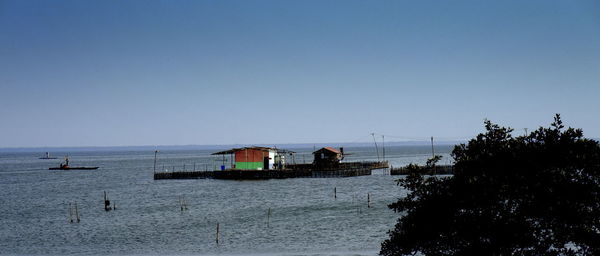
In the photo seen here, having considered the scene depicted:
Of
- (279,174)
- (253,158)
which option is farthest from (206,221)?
(253,158)

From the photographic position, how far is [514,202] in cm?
1712

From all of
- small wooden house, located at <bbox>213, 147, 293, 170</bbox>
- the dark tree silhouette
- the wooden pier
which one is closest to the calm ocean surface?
the wooden pier

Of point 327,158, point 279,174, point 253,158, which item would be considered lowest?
point 279,174

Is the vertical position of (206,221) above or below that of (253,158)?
below

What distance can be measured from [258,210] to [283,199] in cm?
974

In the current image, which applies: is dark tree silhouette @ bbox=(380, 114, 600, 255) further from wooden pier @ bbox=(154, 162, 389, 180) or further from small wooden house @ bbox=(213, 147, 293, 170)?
small wooden house @ bbox=(213, 147, 293, 170)

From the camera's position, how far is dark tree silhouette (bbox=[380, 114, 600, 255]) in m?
16.3

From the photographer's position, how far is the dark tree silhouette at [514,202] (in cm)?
1628

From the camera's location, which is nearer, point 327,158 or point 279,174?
point 279,174

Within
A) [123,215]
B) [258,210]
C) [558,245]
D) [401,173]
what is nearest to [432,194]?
[558,245]

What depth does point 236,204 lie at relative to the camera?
60.5 meters

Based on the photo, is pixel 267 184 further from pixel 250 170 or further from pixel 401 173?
pixel 401 173

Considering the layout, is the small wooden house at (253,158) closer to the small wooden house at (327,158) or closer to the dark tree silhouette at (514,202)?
the small wooden house at (327,158)

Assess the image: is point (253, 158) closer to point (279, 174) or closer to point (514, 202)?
point (279, 174)
